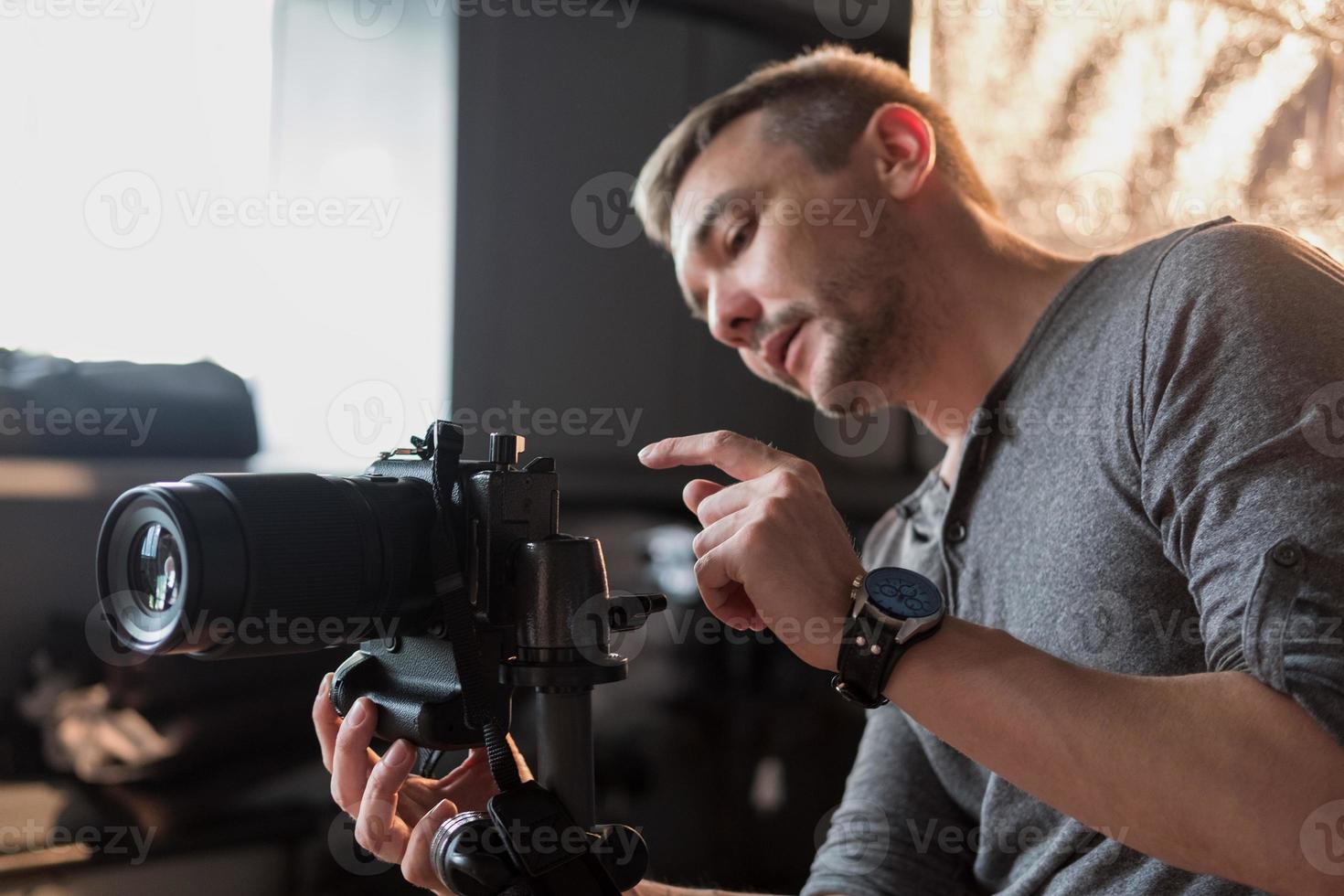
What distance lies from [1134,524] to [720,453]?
1.18ft

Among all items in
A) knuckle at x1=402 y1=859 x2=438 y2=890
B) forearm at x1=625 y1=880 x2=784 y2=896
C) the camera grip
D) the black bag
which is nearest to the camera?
the camera grip

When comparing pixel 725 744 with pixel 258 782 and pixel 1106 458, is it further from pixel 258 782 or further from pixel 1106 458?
pixel 1106 458

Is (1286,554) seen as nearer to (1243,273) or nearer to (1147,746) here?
(1147,746)

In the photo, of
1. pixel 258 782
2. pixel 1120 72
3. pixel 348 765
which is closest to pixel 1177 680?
pixel 348 765

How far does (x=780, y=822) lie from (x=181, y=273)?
4.13 ft

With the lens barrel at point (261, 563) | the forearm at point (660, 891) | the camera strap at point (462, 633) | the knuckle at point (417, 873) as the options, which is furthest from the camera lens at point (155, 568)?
the forearm at point (660, 891)

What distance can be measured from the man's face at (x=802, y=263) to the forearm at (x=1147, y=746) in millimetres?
585

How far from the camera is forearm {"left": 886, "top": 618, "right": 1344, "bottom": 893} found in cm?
59

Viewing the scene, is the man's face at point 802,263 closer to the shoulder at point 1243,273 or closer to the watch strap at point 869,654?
the shoulder at point 1243,273

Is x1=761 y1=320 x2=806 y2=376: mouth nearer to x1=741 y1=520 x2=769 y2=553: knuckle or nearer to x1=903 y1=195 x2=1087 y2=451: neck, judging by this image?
x1=903 y1=195 x2=1087 y2=451: neck

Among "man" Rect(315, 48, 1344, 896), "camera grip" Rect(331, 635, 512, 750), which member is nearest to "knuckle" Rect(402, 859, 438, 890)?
"man" Rect(315, 48, 1344, 896)

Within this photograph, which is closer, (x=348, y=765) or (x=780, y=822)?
(x=348, y=765)

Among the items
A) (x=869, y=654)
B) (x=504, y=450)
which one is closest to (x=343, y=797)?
(x=504, y=450)

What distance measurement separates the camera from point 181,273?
4.12ft
